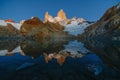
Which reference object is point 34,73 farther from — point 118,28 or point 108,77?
point 118,28

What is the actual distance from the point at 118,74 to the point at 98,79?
8.48 feet

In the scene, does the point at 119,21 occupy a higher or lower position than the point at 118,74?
higher

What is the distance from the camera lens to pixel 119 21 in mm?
122938

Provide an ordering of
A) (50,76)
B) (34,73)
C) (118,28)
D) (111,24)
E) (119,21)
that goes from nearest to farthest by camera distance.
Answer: (50,76)
(34,73)
(118,28)
(119,21)
(111,24)

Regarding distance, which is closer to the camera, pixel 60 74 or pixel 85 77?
pixel 85 77

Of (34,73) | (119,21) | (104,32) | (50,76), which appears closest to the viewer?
(50,76)

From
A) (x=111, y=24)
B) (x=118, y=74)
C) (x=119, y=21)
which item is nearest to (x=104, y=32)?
(x=111, y=24)

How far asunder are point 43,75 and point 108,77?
567cm

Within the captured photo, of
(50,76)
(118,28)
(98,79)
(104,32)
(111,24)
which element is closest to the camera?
(98,79)

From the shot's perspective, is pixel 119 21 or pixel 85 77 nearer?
pixel 85 77

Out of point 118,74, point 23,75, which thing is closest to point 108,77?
point 118,74

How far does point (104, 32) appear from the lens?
14162 cm

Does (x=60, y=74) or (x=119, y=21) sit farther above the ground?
(x=119, y=21)

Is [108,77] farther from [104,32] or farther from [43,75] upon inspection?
[104,32]
